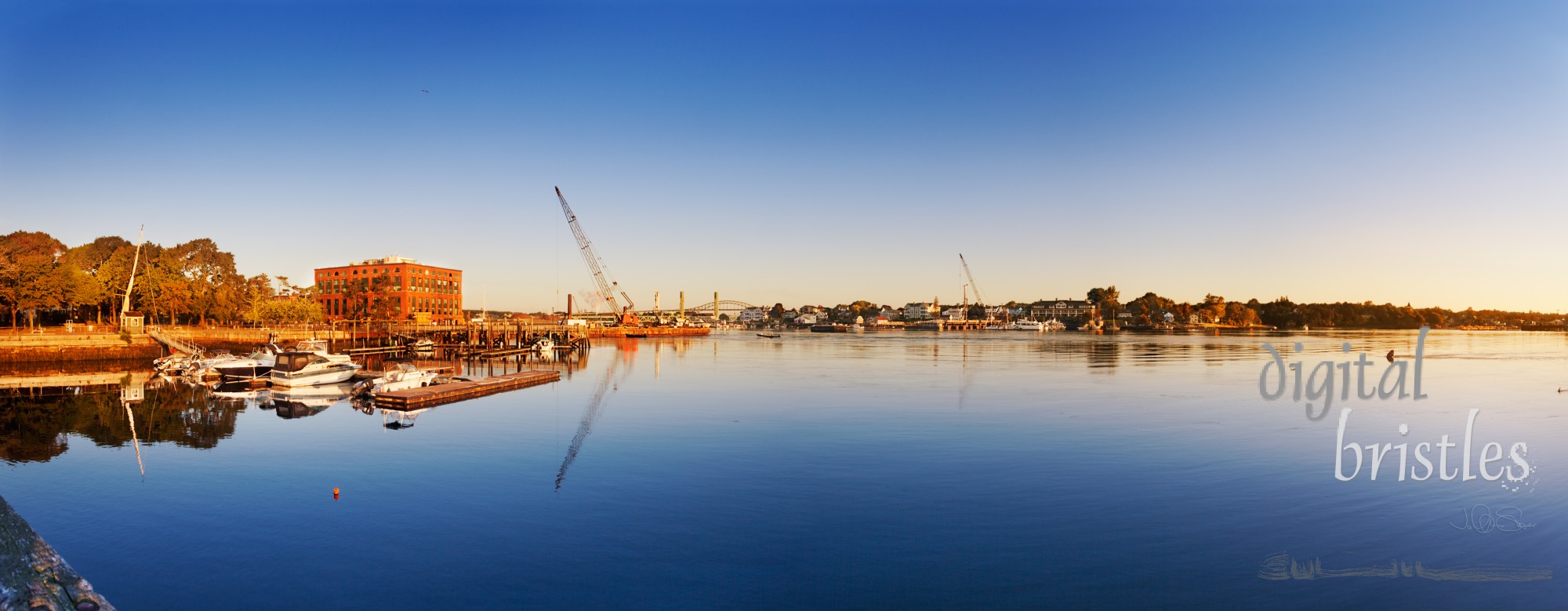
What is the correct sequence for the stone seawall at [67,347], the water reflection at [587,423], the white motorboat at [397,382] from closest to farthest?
the water reflection at [587,423]
the white motorboat at [397,382]
the stone seawall at [67,347]

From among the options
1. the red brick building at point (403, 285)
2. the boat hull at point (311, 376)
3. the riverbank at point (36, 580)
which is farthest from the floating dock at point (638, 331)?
the riverbank at point (36, 580)

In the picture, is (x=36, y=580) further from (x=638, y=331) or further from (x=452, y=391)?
(x=638, y=331)

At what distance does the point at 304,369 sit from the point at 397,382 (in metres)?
10.2

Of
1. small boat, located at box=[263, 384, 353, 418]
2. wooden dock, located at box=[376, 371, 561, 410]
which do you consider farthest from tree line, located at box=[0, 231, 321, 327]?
wooden dock, located at box=[376, 371, 561, 410]

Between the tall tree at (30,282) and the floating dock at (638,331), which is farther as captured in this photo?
the floating dock at (638,331)

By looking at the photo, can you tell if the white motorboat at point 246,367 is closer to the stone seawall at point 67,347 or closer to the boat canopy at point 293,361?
the boat canopy at point 293,361

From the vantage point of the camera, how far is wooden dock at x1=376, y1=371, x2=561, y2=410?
120 feet

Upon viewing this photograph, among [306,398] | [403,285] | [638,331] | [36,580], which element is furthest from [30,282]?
[638,331]

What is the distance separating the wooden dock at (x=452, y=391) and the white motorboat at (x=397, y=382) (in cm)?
61

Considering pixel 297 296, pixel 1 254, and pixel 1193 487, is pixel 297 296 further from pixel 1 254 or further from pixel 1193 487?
pixel 1193 487

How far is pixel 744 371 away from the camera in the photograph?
62812 mm
